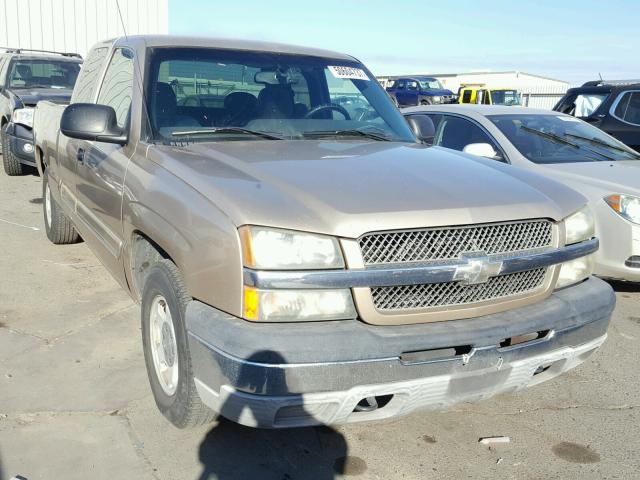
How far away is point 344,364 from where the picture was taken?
236 cm

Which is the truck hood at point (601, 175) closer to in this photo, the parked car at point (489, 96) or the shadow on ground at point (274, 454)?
the shadow on ground at point (274, 454)

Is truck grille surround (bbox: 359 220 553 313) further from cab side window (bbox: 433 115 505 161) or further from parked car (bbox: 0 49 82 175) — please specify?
parked car (bbox: 0 49 82 175)

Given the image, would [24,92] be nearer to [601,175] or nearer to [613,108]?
[601,175]

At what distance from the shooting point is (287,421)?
8.07 ft

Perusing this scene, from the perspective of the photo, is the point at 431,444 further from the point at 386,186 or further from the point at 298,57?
the point at 298,57

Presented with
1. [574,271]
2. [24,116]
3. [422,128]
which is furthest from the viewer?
[24,116]

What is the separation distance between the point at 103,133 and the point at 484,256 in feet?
6.93

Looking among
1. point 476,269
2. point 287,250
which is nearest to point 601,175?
point 476,269

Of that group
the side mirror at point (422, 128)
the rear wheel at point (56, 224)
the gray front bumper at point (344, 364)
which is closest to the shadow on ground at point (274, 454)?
the gray front bumper at point (344, 364)

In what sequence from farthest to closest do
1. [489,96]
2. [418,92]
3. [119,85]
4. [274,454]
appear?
[418,92]
[489,96]
[119,85]
[274,454]

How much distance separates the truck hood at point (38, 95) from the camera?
961cm

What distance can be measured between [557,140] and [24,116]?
719cm

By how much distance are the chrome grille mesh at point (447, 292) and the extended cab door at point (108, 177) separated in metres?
1.71

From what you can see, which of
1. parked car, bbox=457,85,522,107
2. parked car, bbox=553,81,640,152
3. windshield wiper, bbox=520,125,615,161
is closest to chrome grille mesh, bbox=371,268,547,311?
windshield wiper, bbox=520,125,615,161
